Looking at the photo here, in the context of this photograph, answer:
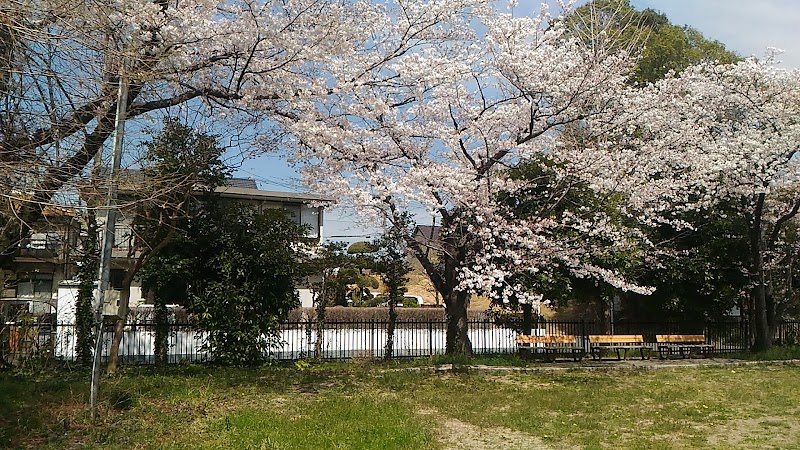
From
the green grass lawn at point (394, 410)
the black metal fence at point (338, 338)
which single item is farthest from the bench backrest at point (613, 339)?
the green grass lawn at point (394, 410)

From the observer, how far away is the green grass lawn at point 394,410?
713 centimetres

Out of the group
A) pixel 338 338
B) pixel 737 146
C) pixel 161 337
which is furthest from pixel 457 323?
pixel 737 146

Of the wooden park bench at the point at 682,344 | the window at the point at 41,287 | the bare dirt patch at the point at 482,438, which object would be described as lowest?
the bare dirt patch at the point at 482,438

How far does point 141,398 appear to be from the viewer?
9.06 meters

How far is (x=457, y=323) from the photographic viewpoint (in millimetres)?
13250

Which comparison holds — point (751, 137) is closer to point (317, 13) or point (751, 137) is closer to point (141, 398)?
point (317, 13)

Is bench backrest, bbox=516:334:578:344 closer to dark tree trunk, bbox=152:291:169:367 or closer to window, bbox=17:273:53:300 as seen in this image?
dark tree trunk, bbox=152:291:169:367

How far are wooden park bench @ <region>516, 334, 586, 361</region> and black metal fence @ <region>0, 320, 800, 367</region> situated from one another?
0.49 m

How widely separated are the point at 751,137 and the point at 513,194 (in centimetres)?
627

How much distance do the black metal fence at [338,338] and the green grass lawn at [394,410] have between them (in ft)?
2.69

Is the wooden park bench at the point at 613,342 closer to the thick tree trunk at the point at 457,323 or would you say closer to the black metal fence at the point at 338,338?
the black metal fence at the point at 338,338

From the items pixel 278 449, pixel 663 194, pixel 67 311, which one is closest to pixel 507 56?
pixel 663 194

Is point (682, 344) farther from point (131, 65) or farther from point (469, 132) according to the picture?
point (131, 65)

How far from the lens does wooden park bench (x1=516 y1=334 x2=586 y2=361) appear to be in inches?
561
